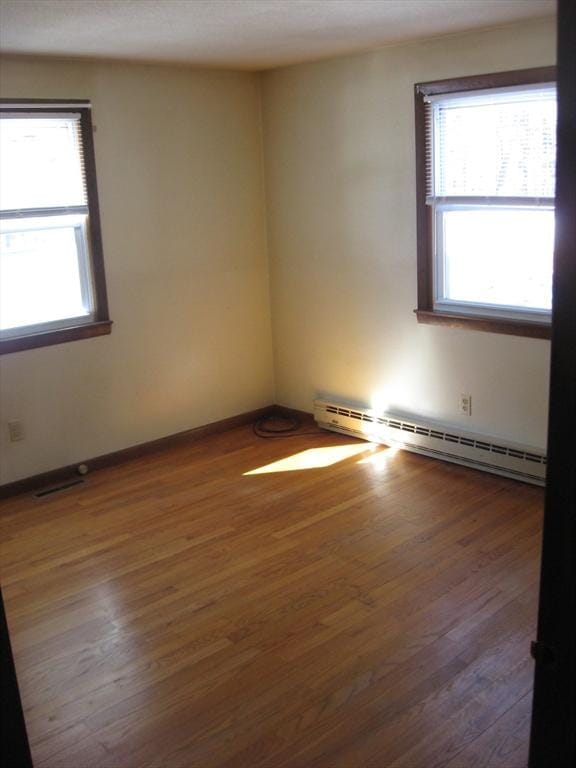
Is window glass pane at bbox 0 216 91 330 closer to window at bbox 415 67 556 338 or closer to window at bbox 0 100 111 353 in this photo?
window at bbox 0 100 111 353

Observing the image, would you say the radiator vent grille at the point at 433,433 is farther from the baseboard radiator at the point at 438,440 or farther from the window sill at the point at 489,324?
the window sill at the point at 489,324

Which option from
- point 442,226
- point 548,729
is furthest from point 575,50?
point 442,226

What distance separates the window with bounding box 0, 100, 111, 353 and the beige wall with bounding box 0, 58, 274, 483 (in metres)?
0.09

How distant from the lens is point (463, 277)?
4527mm

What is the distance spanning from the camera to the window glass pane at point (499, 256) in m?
4.11

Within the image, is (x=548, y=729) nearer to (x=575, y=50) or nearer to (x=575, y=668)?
(x=575, y=668)

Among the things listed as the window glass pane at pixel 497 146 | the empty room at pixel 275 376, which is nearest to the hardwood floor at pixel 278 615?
the empty room at pixel 275 376

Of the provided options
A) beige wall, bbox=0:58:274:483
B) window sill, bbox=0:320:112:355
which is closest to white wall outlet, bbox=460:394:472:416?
beige wall, bbox=0:58:274:483

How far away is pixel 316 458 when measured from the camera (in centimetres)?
491

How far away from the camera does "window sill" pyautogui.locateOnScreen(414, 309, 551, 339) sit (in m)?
4.14

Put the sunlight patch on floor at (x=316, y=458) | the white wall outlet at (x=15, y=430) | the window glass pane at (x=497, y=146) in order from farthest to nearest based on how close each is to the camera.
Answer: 1. the sunlight patch on floor at (x=316, y=458)
2. the white wall outlet at (x=15, y=430)
3. the window glass pane at (x=497, y=146)

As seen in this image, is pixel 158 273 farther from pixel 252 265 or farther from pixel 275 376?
pixel 275 376

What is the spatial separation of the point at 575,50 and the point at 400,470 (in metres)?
3.84

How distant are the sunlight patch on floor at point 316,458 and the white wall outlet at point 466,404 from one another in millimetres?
672
